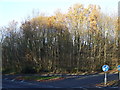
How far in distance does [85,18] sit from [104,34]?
3.69m

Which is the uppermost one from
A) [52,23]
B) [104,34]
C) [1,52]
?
[52,23]

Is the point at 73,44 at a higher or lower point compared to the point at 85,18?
lower

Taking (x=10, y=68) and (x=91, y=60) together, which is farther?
(x=10, y=68)

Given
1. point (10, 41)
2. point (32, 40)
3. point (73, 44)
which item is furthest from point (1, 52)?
point (73, 44)

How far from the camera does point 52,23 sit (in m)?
29.5

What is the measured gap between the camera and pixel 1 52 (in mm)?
30656

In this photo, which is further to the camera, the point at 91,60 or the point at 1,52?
the point at 1,52

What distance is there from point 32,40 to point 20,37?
233 cm

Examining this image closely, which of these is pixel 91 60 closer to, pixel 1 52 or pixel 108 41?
pixel 108 41

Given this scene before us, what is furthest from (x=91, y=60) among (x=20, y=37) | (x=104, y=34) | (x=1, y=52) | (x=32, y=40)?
(x=1, y=52)

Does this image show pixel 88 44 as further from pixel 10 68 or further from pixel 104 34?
pixel 10 68

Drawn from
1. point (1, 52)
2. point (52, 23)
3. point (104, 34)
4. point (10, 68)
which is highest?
point (52, 23)

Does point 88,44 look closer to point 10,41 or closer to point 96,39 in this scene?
point 96,39

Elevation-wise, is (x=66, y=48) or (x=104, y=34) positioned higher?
(x=104, y=34)
